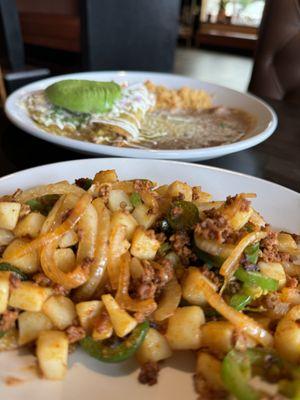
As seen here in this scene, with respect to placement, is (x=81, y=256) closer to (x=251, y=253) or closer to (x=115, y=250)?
(x=115, y=250)

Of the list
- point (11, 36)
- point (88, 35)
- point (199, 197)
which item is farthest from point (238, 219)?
point (11, 36)

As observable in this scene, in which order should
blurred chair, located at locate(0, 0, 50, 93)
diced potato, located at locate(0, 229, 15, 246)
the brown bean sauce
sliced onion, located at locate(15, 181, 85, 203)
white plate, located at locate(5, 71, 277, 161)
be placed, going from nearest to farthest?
diced potato, located at locate(0, 229, 15, 246), sliced onion, located at locate(15, 181, 85, 203), white plate, located at locate(5, 71, 277, 161), the brown bean sauce, blurred chair, located at locate(0, 0, 50, 93)

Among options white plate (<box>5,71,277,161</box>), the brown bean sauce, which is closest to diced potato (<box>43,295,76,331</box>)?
white plate (<box>5,71,277,161</box>)

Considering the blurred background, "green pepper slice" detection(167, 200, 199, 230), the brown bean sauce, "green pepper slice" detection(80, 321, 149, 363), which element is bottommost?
the blurred background

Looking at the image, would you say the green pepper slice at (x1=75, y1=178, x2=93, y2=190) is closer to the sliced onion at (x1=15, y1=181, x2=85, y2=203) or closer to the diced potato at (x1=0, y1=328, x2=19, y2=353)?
the sliced onion at (x1=15, y1=181, x2=85, y2=203)

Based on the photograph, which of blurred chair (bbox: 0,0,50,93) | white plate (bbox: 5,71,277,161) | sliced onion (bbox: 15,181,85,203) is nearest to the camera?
sliced onion (bbox: 15,181,85,203)

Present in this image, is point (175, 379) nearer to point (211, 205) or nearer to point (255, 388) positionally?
point (255, 388)
